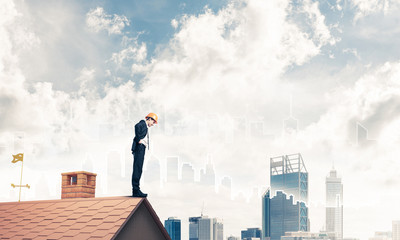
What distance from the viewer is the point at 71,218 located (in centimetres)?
1800

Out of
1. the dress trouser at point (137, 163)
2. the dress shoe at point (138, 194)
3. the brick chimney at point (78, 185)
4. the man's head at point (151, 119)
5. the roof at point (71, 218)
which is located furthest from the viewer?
the brick chimney at point (78, 185)

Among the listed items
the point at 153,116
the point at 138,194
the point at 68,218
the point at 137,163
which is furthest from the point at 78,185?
the point at 153,116

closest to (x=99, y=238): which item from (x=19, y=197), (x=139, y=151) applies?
(x=139, y=151)

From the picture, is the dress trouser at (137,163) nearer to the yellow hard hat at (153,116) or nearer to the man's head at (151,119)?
the man's head at (151,119)

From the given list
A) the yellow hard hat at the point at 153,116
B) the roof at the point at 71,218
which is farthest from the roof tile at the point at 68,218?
the yellow hard hat at the point at 153,116

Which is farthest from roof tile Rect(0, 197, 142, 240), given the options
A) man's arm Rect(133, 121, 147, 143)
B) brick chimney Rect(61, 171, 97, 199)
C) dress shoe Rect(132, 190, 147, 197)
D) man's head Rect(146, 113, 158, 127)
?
man's head Rect(146, 113, 158, 127)

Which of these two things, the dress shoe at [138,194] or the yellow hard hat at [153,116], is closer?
the dress shoe at [138,194]

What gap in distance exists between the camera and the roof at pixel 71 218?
16547mm

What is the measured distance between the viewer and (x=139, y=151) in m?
18.8

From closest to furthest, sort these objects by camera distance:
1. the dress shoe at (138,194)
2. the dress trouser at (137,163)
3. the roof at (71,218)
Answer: the roof at (71,218)
the dress shoe at (138,194)
the dress trouser at (137,163)

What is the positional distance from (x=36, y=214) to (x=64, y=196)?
179 centimetres

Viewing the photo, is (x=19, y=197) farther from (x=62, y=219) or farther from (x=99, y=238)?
(x=99, y=238)

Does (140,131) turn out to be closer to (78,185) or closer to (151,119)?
(151,119)

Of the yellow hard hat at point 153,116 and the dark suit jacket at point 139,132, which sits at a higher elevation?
the yellow hard hat at point 153,116
